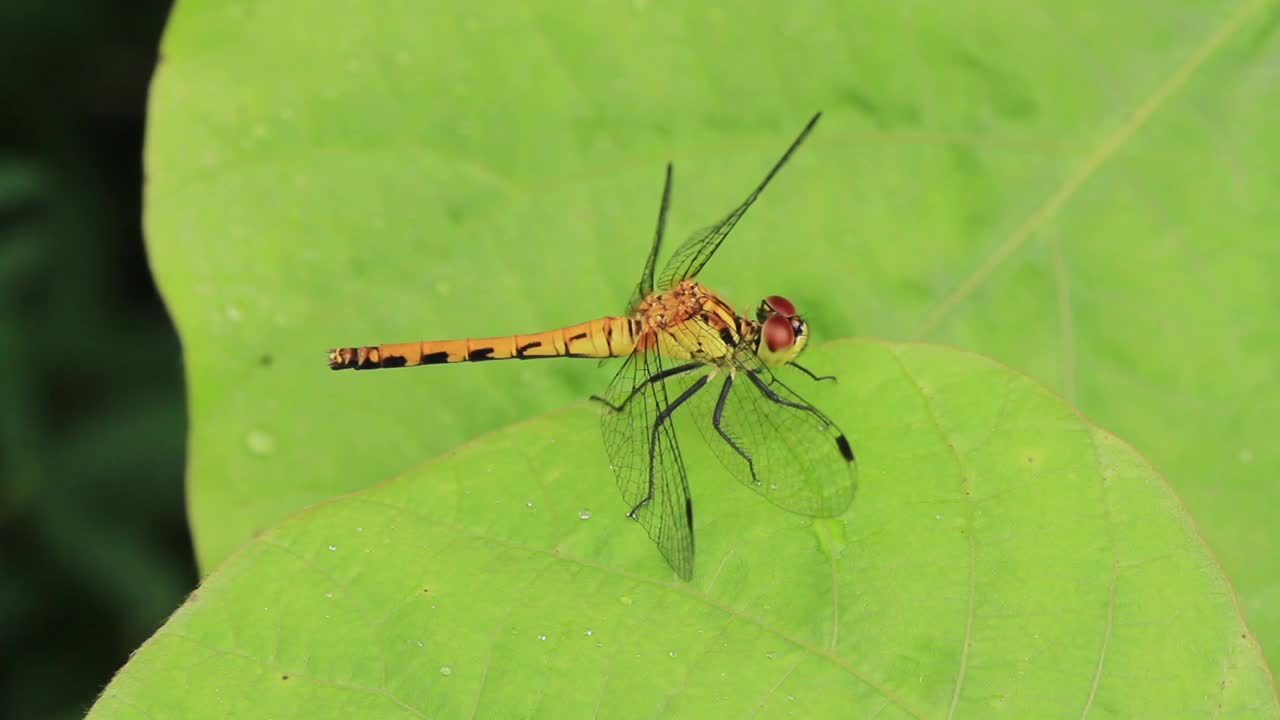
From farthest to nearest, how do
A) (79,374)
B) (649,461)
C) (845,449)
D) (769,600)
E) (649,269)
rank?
(79,374) → (649,269) → (649,461) → (845,449) → (769,600)

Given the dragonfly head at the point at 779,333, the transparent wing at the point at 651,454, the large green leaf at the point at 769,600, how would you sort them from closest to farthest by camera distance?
the large green leaf at the point at 769,600
the transparent wing at the point at 651,454
the dragonfly head at the point at 779,333

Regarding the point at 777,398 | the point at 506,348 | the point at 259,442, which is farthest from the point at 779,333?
the point at 259,442

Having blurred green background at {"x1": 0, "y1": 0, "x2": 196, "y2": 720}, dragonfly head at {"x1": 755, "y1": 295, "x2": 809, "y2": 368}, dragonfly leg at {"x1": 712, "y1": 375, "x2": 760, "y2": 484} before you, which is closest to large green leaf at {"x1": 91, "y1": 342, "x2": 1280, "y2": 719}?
dragonfly leg at {"x1": 712, "y1": 375, "x2": 760, "y2": 484}

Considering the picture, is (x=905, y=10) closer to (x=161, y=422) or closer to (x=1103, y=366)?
(x=1103, y=366)

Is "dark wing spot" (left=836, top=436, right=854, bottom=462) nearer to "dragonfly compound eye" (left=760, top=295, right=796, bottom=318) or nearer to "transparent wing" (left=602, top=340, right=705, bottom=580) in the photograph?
"transparent wing" (left=602, top=340, right=705, bottom=580)

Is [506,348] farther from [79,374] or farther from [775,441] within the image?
[79,374]

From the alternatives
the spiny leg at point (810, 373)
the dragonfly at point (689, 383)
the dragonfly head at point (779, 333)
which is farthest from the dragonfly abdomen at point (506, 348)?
the spiny leg at point (810, 373)

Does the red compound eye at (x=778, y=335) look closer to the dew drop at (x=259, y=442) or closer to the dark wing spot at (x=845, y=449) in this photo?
the dark wing spot at (x=845, y=449)

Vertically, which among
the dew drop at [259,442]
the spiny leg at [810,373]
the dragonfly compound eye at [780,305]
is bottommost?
the dew drop at [259,442]
